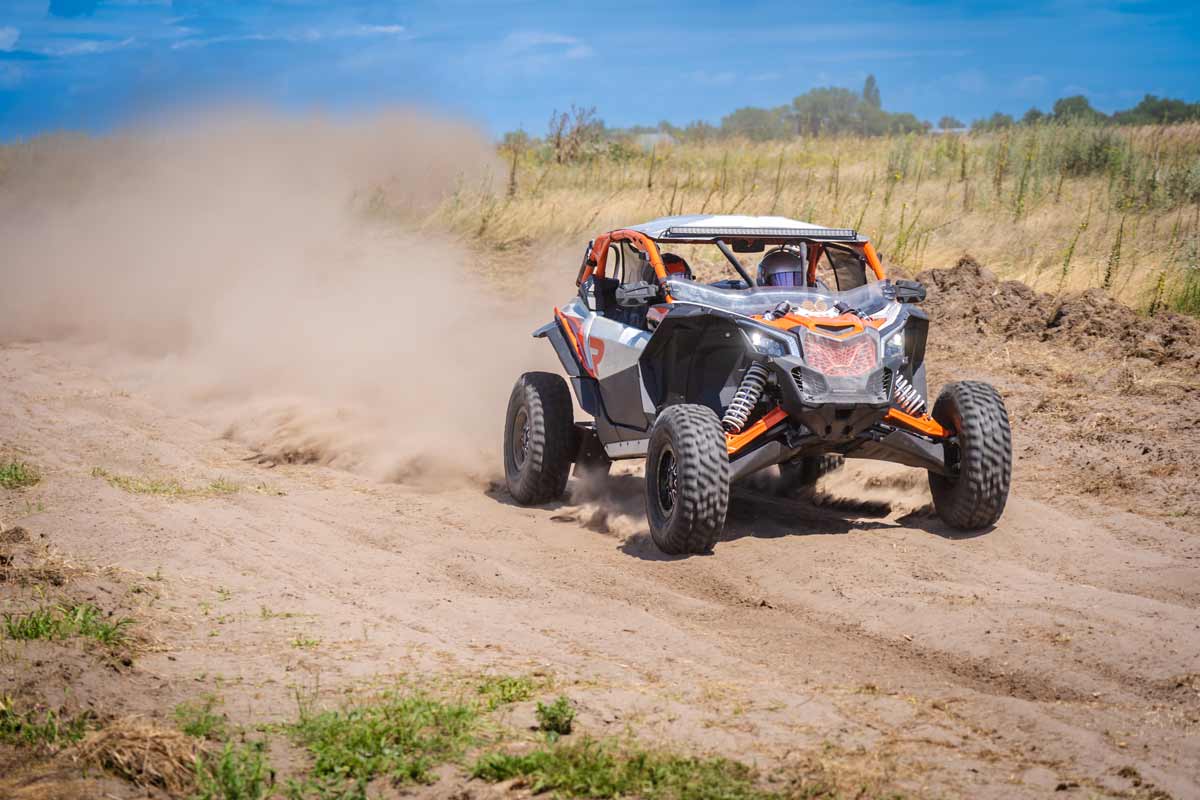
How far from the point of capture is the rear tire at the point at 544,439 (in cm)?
969

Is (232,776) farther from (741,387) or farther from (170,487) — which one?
(170,487)

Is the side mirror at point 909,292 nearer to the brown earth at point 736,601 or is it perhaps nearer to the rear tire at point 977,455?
the rear tire at point 977,455

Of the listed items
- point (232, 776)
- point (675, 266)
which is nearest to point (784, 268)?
point (675, 266)

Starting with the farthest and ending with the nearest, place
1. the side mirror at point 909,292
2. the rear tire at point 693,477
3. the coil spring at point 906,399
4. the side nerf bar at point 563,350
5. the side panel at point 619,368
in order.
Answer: the side nerf bar at point 563,350 → the side panel at point 619,368 → the side mirror at point 909,292 → the coil spring at point 906,399 → the rear tire at point 693,477

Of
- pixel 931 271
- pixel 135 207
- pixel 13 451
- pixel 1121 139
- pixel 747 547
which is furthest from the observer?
pixel 135 207

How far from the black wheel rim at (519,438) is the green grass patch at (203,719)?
512cm

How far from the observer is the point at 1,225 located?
2475 cm

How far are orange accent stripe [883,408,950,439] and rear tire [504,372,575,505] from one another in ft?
8.92

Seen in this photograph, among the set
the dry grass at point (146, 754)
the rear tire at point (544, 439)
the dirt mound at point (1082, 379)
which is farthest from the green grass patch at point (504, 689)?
the dirt mound at point (1082, 379)

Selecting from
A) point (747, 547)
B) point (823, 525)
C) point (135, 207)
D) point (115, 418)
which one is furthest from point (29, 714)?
point (135, 207)

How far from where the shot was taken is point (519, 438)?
10.2m

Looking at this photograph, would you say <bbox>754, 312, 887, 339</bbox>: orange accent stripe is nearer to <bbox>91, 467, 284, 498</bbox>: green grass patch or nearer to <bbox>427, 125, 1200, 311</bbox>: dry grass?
<bbox>91, 467, 284, 498</bbox>: green grass patch

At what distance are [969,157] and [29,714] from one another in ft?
66.8

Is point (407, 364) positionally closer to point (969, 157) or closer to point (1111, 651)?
point (1111, 651)
